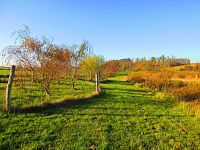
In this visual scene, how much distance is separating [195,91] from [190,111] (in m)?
8.02

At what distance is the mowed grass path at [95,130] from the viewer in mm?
5719

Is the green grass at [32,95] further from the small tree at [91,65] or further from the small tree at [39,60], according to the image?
the small tree at [91,65]

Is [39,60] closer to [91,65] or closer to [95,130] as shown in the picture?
[95,130]

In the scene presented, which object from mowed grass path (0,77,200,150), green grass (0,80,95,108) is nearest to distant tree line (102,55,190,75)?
green grass (0,80,95,108)

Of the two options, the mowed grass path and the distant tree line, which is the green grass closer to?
the mowed grass path

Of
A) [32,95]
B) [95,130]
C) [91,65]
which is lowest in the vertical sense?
[95,130]

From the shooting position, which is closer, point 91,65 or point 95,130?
point 95,130

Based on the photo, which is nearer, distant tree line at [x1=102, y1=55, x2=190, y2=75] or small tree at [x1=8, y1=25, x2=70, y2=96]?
small tree at [x1=8, y1=25, x2=70, y2=96]

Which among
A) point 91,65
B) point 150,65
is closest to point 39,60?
point 91,65

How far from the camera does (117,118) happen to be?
873cm

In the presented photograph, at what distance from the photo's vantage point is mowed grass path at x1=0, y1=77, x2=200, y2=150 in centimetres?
572

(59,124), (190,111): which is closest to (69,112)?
(59,124)

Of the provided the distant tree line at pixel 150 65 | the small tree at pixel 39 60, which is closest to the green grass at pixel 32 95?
the small tree at pixel 39 60

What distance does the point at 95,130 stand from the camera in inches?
275
